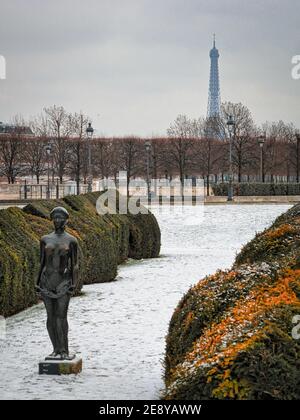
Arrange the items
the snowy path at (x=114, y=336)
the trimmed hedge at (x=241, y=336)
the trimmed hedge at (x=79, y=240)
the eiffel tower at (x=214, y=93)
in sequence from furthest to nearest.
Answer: the eiffel tower at (x=214, y=93), the trimmed hedge at (x=79, y=240), the snowy path at (x=114, y=336), the trimmed hedge at (x=241, y=336)

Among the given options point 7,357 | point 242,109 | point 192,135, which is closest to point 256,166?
point 242,109

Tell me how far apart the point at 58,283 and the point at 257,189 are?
49.7 meters

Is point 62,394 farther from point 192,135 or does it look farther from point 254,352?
point 192,135

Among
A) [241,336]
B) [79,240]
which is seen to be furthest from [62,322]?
[79,240]

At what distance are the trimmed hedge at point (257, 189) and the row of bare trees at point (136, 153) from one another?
39.0 feet

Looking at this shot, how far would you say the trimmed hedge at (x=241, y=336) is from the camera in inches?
227

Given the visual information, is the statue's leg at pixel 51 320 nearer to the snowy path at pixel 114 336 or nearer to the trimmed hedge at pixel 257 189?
the snowy path at pixel 114 336

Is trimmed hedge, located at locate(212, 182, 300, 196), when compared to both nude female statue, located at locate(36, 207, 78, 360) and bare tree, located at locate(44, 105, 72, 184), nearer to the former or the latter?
bare tree, located at locate(44, 105, 72, 184)

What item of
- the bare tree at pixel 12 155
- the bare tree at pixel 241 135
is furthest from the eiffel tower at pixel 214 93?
the bare tree at pixel 12 155

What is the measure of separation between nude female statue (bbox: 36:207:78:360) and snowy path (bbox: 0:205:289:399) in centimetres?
43

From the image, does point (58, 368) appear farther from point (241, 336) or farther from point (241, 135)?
point (241, 135)

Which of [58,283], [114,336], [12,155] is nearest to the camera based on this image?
[58,283]

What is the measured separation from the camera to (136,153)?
77938 millimetres

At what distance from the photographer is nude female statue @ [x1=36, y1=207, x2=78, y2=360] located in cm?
938
